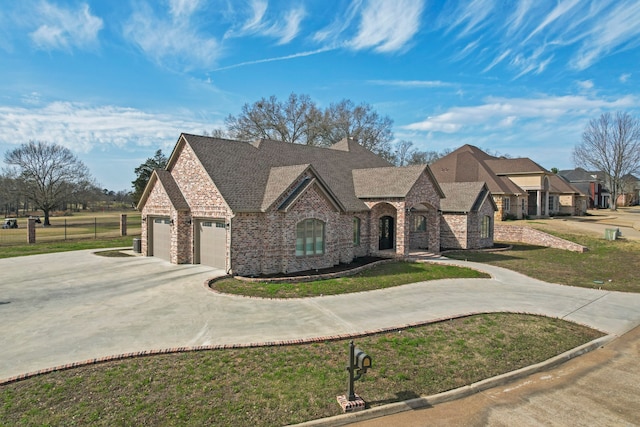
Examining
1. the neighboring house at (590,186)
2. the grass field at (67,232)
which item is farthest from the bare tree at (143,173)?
the neighboring house at (590,186)

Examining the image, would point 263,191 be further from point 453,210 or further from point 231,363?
point 453,210

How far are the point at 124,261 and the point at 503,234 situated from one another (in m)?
28.5

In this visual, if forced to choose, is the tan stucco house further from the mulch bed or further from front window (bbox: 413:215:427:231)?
the mulch bed

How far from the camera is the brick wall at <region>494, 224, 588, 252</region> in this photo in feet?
84.4

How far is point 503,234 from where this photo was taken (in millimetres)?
31516

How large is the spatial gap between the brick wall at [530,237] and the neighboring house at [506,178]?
5.97 m

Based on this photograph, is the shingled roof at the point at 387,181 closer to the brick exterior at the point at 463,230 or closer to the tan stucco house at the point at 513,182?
the brick exterior at the point at 463,230

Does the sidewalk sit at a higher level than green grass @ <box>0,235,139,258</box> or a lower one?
lower

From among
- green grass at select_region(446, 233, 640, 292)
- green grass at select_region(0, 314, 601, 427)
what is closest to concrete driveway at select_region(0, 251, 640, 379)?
green grass at select_region(0, 314, 601, 427)

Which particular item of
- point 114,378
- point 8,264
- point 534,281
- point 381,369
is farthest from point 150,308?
point 534,281

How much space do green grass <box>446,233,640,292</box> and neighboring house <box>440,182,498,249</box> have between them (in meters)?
1.91

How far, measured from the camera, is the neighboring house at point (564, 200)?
48.1 m

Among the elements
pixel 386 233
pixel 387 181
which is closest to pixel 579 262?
pixel 386 233

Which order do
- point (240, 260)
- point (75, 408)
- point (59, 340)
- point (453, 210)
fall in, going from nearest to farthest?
point (75, 408), point (59, 340), point (240, 260), point (453, 210)
